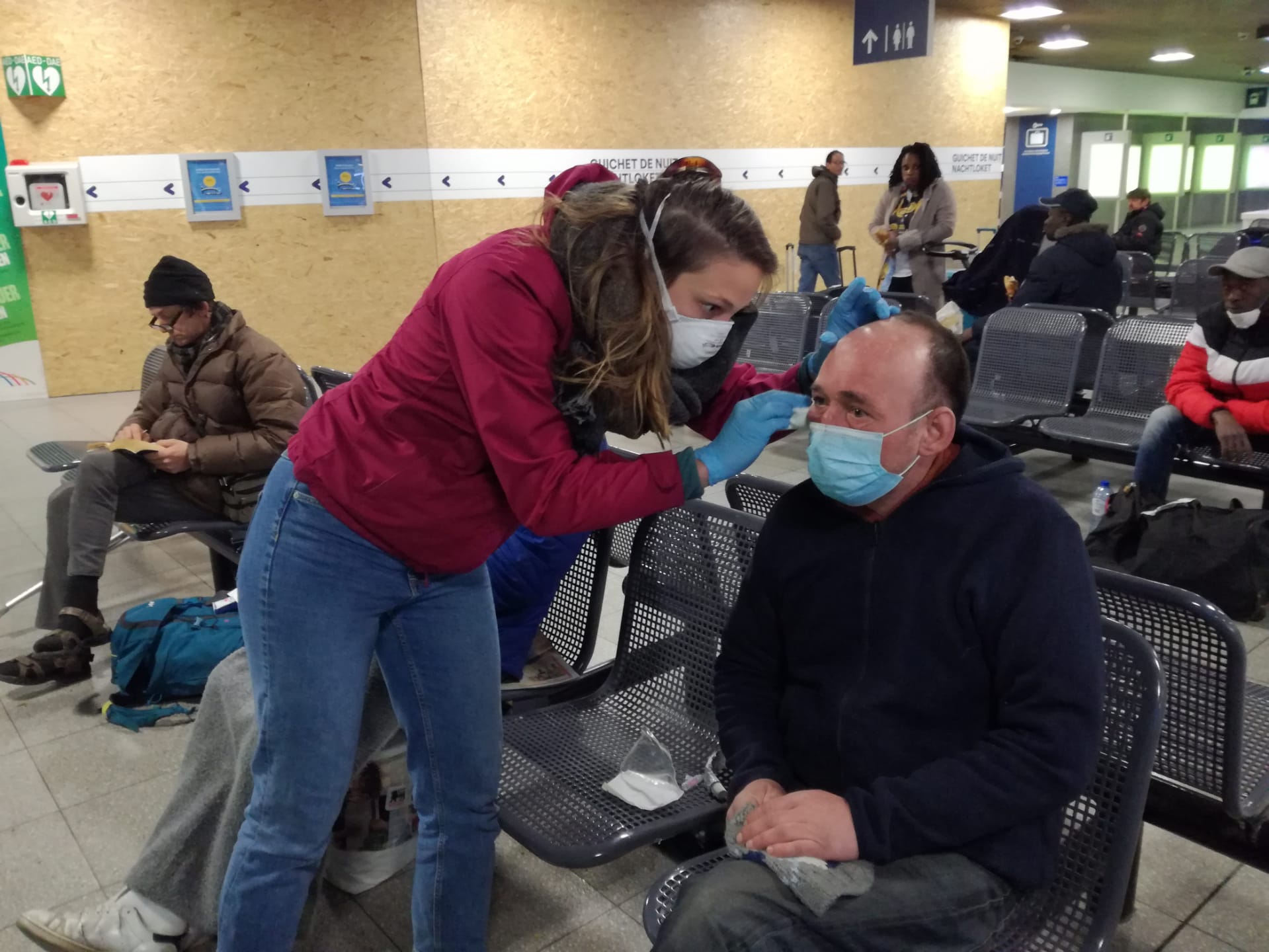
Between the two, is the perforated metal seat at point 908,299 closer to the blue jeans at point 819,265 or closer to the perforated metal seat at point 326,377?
the perforated metal seat at point 326,377

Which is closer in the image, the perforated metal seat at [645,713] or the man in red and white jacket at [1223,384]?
the perforated metal seat at [645,713]

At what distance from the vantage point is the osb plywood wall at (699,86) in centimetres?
861

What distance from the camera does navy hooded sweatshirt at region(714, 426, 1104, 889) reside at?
1.28m

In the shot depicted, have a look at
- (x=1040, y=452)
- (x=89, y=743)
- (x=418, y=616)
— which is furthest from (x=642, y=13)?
(x=418, y=616)

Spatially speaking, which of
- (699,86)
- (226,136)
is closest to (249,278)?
(226,136)

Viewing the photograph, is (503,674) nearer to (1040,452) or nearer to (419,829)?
(419,829)

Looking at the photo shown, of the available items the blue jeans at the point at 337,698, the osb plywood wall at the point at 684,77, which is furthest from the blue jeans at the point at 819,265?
the blue jeans at the point at 337,698

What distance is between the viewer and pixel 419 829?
1725 millimetres

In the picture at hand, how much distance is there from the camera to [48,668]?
10.3 feet

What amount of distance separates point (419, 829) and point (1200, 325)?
138 inches

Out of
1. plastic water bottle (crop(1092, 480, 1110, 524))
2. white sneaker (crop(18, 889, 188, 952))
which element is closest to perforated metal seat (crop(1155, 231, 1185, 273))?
plastic water bottle (crop(1092, 480, 1110, 524))

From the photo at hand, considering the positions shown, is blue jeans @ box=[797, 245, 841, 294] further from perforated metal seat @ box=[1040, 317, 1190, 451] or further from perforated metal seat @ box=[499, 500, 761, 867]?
perforated metal seat @ box=[499, 500, 761, 867]

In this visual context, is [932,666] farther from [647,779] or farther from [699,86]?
[699,86]

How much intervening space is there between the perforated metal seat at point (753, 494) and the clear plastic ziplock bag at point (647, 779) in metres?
0.58
